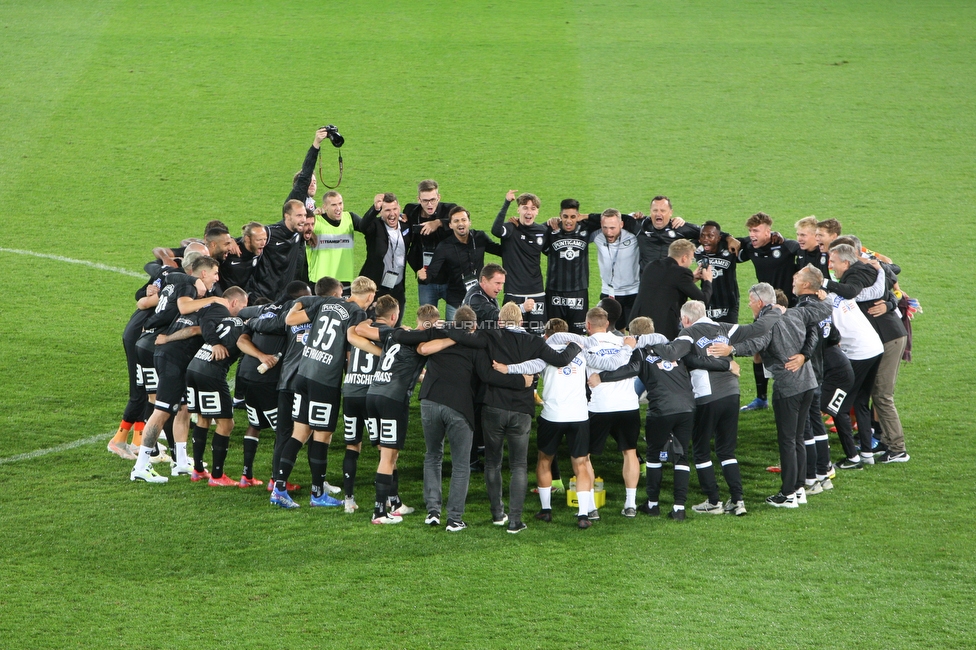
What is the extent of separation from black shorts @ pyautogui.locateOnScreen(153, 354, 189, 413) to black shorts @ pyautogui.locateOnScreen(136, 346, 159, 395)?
1.22ft

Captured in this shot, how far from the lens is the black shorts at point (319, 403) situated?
8125 mm

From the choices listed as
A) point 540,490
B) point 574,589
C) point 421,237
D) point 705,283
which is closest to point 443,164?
point 421,237

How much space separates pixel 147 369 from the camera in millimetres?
9148

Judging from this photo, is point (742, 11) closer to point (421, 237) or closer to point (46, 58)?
point (46, 58)

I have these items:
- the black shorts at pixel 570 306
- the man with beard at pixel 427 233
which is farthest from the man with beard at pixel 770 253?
the man with beard at pixel 427 233

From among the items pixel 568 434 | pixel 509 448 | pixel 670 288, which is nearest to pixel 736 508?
pixel 568 434

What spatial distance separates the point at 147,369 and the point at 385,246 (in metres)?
2.62

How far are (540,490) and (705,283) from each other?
9.28ft

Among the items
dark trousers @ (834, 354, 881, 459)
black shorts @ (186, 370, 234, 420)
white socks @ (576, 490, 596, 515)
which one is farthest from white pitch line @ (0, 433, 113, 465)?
dark trousers @ (834, 354, 881, 459)

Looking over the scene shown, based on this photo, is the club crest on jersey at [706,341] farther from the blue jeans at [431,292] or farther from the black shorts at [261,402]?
the black shorts at [261,402]

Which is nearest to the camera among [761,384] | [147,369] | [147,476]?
[147,476]

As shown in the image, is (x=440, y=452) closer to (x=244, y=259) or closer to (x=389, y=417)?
(x=389, y=417)

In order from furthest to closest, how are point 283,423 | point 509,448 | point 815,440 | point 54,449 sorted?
point 54,449
point 815,440
point 283,423
point 509,448

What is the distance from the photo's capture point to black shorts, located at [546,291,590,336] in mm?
10477
